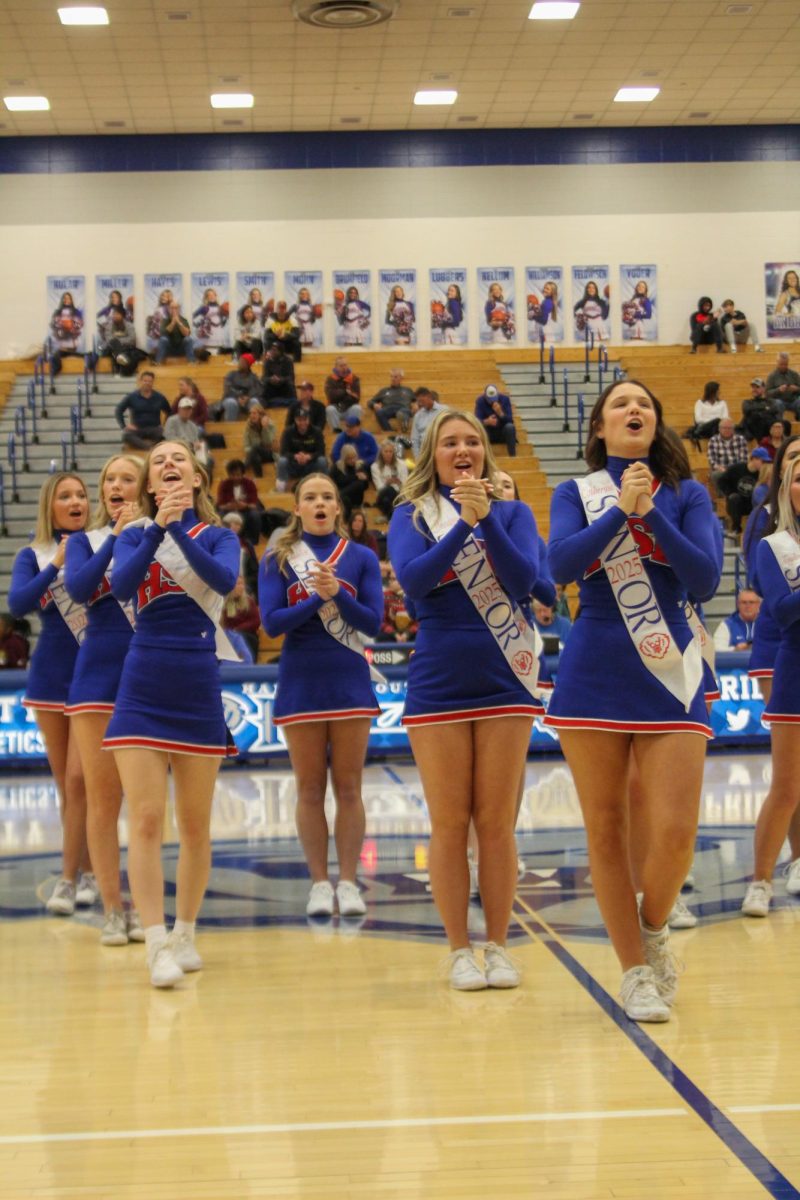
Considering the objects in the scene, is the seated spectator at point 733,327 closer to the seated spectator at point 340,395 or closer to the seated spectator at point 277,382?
the seated spectator at point 340,395

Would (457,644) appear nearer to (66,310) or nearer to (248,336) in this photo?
(248,336)

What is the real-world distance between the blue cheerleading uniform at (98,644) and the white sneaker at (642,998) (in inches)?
96.5

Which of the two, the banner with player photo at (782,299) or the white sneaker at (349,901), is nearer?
the white sneaker at (349,901)

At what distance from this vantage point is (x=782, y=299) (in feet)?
84.9

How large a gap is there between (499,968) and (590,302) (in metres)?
21.6

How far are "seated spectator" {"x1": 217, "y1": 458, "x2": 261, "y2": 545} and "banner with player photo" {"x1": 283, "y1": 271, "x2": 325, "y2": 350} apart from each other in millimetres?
8574

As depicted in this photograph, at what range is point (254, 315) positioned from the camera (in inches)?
958

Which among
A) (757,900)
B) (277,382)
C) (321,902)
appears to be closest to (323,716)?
(321,902)

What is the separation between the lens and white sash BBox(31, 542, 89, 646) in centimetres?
657

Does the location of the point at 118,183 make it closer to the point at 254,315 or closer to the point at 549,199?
the point at 254,315

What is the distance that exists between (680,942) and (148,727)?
217cm

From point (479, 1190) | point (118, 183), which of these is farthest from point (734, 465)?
point (479, 1190)

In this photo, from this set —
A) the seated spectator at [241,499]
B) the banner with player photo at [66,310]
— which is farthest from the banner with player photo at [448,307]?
the seated spectator at [241,499]

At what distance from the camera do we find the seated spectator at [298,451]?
58.1 ft
